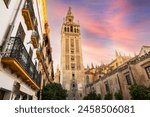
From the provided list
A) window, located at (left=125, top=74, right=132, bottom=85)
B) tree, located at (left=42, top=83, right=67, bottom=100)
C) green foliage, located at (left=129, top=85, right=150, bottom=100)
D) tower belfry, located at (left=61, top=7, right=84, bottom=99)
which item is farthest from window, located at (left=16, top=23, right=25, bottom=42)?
tower belfry, located at (left=61, top=7, right=84, bottom=99)

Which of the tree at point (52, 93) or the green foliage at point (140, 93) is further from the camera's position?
the green foliage at point (140, 93)

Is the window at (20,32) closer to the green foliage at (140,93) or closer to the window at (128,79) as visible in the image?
the green foliage at (140,93)

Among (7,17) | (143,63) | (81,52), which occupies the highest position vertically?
(81,52)

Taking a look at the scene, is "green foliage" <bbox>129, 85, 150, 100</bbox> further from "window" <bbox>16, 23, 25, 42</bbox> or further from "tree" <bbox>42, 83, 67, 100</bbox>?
"window" <bbox>16, 23, 25, 42</bbox>

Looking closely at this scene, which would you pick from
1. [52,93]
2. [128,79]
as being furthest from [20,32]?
[128,79]

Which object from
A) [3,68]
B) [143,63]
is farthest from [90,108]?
[143,63]

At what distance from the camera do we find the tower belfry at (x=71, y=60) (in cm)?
3722

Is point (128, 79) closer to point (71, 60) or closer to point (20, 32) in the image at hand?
point (20, 32)

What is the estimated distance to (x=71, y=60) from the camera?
138 feet

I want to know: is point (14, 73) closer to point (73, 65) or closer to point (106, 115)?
point (106, 115)

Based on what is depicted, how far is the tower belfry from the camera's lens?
3722cm

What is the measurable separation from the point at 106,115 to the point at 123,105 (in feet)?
1.82

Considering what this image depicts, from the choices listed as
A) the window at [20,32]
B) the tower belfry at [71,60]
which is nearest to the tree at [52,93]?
the window at [20,32]

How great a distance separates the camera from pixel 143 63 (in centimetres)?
1623
